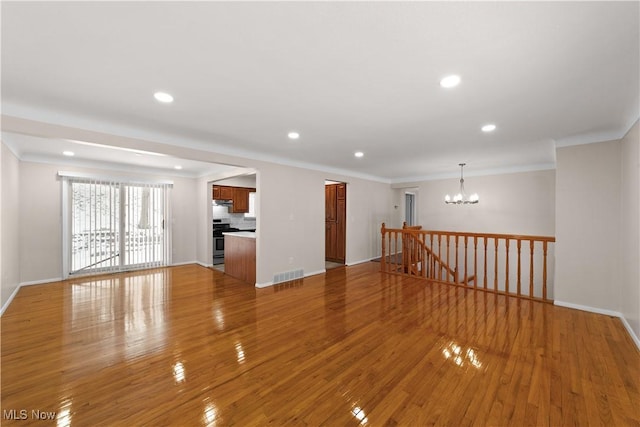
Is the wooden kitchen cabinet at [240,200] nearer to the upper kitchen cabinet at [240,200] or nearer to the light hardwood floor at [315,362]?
the upper kitchen cabinet at [240,200]

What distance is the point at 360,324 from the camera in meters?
3.08

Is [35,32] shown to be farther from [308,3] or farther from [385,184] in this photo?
[385,184]

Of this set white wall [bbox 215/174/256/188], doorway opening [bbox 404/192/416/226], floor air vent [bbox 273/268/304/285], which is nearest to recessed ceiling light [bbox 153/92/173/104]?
floor air vent [bbox 273/268/304/285]

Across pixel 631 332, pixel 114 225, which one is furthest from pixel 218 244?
pixel 631 332

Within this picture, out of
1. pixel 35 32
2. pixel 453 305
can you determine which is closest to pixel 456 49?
pixel 35 32

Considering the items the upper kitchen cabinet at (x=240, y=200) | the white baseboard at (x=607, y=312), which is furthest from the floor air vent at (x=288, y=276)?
the white baseboard at (x=607, y=312)

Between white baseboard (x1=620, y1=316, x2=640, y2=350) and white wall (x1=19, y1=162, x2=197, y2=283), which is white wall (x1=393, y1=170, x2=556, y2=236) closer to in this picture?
white baseboard (x1=620, y1=316, x2=640, y2=350)

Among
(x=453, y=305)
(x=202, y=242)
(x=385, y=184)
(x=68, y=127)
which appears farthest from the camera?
(x=385, y=184)

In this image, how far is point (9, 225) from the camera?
376cm

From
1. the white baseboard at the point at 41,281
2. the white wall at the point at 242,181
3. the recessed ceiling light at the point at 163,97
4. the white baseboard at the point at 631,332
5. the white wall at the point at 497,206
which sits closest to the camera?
the recessed ceiling light at the point at 163,97

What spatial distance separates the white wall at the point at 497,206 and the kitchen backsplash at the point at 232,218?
5.16 m

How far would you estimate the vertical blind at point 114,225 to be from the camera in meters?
5.19

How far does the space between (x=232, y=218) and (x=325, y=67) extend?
21.5 ft

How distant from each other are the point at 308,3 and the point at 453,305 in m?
3.96
